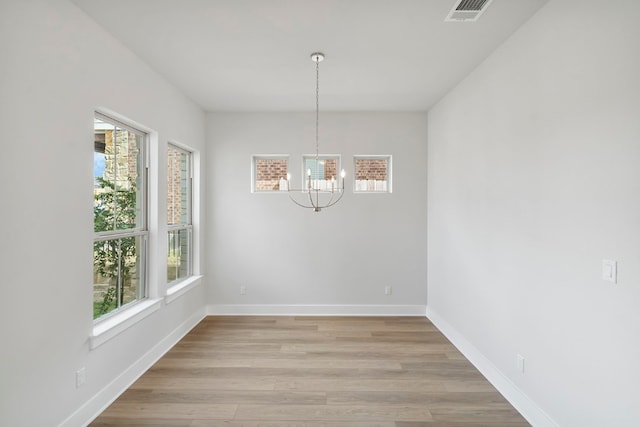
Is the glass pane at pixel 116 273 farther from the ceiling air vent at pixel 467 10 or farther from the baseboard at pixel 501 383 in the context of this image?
the baseboard at pixel 501 383

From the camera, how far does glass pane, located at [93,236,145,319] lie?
2688 millimetres

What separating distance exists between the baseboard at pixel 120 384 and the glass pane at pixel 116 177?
46.7 inches

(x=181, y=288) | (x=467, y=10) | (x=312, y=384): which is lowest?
(x=312, y=384)

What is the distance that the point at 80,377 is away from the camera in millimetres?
2311

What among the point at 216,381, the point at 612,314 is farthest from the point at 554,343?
the point at 216,381

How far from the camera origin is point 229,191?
4.81 meters

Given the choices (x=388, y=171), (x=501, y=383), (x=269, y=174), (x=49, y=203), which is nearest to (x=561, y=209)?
(x=501, y=383)

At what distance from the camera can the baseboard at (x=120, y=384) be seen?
231 centimetres

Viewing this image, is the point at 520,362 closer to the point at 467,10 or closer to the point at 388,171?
the point at 467,10

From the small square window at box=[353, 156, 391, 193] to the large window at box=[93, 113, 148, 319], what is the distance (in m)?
2.69

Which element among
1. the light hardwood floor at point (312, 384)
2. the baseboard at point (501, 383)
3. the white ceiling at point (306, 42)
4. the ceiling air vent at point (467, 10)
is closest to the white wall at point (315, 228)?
the light hardwood floor at point (312, 384)

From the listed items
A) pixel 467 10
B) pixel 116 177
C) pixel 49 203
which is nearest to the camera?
pixel 49 203

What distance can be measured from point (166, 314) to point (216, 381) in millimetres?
1033

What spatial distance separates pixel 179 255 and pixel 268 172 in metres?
1.62
